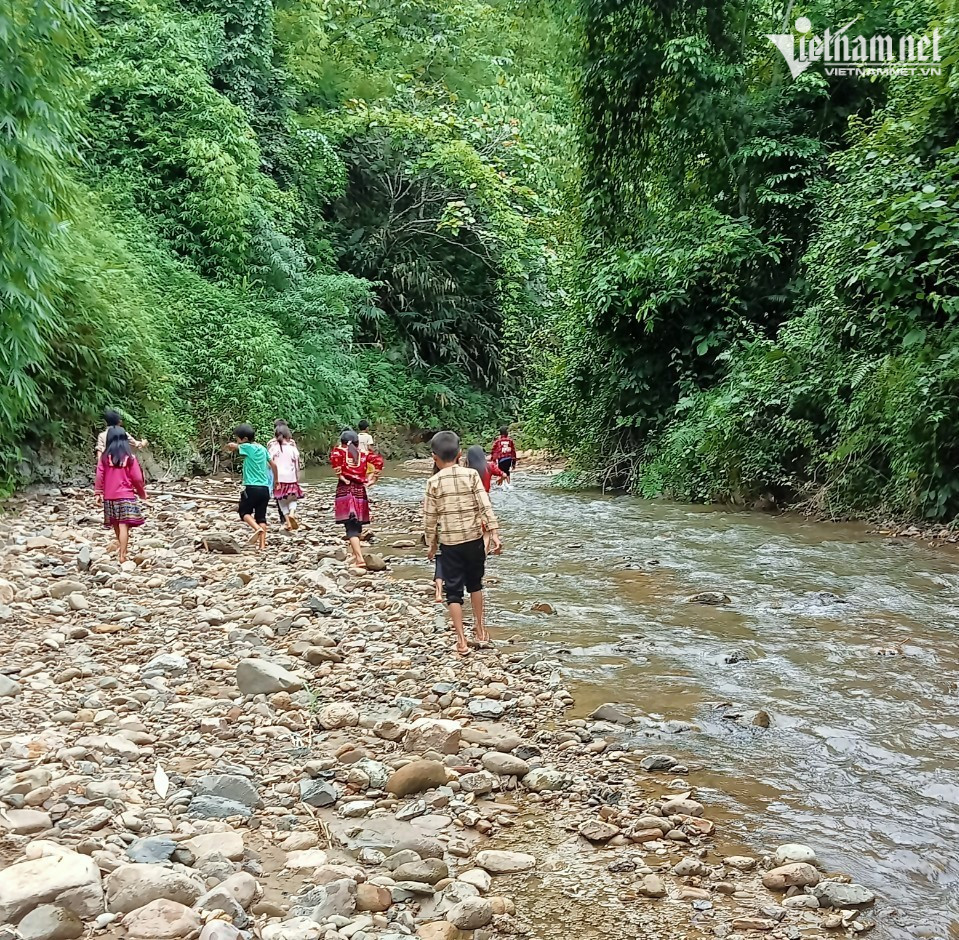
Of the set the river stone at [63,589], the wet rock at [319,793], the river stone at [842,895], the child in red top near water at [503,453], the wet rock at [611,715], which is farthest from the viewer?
the child in red top near water at [503,453]

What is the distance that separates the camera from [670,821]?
3.61m

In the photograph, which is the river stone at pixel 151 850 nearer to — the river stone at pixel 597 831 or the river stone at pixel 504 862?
the river stone at pixel 504 862

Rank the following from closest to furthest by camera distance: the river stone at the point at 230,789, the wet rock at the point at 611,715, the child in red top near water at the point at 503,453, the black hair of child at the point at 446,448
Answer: the river stone at the point at 230,789 → the wet rock at the point at 611,715 → the black hair of child at the point at 446,448 → the child in red top near water at the point at 503,453

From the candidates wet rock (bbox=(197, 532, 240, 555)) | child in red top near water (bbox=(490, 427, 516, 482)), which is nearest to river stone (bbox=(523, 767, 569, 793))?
wet rock (bbox=(197, 532, 240, 555))

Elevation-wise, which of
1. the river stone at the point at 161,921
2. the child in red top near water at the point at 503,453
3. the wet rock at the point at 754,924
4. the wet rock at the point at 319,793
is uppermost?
the child in red top near water at the point at 503,453

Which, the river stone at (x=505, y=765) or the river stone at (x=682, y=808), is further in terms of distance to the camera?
the river stone at (x=505, y=765)

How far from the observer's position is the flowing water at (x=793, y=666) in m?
3.54

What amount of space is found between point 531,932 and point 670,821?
0.94 metres

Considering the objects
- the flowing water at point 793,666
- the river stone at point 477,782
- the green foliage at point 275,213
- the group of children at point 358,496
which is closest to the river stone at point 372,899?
the river stone at point 477,782

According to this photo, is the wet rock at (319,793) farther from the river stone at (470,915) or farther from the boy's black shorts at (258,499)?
the boy's black shorts at (258,499)

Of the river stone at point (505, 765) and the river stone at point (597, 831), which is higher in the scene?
the river stone at point (505, 765)

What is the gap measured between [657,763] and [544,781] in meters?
0.58

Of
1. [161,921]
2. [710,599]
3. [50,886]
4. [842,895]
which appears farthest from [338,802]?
[710,599]

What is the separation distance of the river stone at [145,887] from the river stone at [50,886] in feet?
0.15
